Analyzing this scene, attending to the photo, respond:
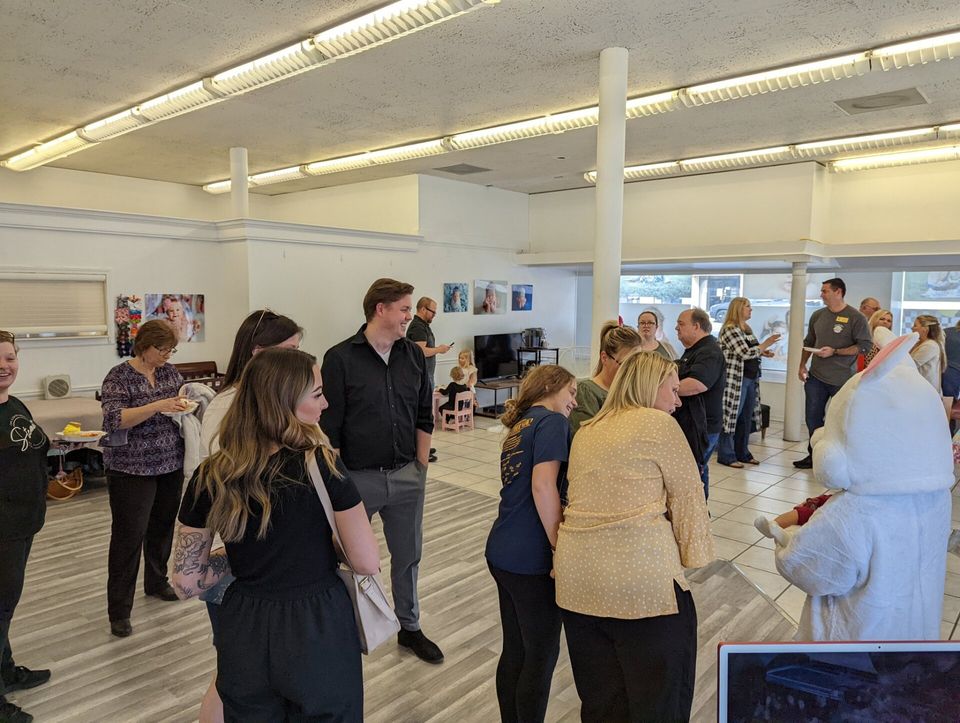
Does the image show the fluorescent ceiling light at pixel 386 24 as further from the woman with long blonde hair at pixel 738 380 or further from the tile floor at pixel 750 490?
the woman with long blonde hair at pixel 738 380

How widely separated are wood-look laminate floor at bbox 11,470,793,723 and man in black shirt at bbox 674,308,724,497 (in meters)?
0.87

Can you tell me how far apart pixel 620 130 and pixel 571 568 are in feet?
12.5

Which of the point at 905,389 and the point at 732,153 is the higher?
the point at 732,153

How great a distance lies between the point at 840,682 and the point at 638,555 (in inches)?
34.9

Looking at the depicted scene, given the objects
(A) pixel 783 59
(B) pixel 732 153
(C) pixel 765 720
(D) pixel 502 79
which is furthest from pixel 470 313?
(C) pixel 765 720

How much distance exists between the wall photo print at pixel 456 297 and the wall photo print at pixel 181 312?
139 inches

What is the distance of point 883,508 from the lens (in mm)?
1730

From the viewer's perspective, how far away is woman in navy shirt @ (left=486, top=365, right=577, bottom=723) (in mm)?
2092

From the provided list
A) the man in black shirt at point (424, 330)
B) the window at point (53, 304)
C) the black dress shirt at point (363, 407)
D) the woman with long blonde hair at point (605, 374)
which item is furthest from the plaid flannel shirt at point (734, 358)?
the window at point (53, 304)

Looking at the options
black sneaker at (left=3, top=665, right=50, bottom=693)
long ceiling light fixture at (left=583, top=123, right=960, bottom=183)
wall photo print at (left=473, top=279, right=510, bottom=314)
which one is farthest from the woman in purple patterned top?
wall photo print at (left=473, top=279, right=510, bottom=314)

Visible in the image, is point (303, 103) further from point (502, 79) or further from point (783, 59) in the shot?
point (783, 59)

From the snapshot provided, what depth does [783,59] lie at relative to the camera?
4922 millimetres

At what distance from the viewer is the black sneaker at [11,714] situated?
8.32 feet

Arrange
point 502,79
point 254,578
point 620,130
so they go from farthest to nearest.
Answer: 1. point 502,79
2. point 620,130
3. point 254,578
